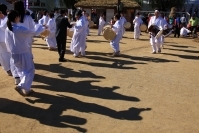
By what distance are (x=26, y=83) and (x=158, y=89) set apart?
2953 millimetres

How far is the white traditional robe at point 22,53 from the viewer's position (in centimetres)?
545

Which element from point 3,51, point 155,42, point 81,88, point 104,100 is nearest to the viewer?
point 104,100

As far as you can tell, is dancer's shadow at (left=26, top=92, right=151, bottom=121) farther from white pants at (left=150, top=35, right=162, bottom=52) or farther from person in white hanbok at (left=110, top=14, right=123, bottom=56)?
white pants at (left=150, top=35, right=162, bottom=52)

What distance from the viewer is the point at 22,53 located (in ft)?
18.4

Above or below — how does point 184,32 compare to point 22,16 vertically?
below

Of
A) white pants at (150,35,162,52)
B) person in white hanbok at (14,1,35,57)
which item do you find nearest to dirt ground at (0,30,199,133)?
person in white hanbok at (14,1,35,57)

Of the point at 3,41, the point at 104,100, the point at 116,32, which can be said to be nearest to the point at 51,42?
the point at 116,32

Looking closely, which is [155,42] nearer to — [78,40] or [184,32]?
[78,40]

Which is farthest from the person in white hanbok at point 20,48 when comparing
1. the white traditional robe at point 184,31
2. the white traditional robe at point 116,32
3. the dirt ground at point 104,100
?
the white traditional robe at point 184,31

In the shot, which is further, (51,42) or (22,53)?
(51,42)

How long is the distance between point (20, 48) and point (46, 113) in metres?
1.41

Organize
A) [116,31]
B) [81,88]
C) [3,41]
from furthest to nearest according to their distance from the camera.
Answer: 1. [116,31]
2. [3,41]
3. [81,88]

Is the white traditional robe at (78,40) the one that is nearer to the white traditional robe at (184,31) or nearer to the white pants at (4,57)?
the white pants at (4,57)

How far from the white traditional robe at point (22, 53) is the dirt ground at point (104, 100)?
1.31ft
